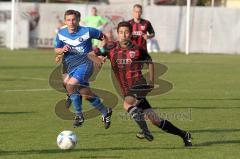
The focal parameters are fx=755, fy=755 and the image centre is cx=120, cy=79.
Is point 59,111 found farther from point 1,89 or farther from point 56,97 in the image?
point 1,89

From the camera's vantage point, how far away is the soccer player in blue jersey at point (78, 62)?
42.8 ft

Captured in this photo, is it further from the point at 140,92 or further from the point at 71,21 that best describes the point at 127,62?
the point at 71,21

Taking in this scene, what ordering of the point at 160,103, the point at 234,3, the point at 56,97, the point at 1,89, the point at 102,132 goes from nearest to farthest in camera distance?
1. the point at 102,132
2. the point at 160,103
3. the point at 56,97
4. the point at 1,89
5. the point at 234,3

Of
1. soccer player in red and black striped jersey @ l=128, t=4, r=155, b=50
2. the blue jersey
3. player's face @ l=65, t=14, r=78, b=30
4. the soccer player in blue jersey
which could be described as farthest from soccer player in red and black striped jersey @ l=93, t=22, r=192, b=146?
soccer player in red and black striped jersey @ l=128, t=4, r=155, b=50

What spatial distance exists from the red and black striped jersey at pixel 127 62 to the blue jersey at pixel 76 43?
2.26 meters

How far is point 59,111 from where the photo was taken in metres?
15.3

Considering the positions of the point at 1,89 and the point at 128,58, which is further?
the point at 1,89

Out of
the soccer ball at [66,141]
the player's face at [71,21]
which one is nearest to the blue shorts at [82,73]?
the player's face at [71,21]

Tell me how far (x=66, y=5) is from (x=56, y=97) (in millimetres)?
24440

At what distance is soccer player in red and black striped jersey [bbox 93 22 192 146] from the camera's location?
10.6 meters

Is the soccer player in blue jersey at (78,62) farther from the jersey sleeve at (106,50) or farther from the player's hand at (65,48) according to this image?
the jersey sleeve at (106,50)

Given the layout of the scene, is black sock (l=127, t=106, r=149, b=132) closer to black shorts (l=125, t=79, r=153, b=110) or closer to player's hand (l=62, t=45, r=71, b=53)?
black shorts (l=125, t=79, r=153, b=110)

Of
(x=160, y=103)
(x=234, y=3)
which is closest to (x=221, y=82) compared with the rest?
(x=160, y=103)

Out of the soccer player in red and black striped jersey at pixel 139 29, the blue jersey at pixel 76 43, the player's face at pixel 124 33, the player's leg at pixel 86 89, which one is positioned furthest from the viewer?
the soccer player in red and black striped jersey at pixel 139 29
